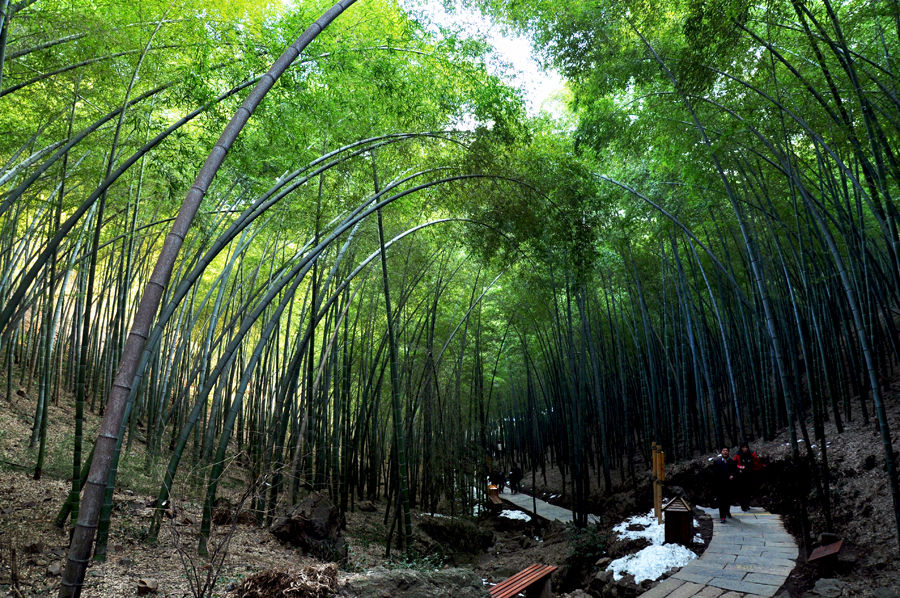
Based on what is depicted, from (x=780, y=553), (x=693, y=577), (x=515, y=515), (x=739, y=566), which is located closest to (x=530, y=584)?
(x=693, y=577)

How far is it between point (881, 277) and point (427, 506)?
296 inches

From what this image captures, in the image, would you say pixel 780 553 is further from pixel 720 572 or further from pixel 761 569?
pixel 720 572

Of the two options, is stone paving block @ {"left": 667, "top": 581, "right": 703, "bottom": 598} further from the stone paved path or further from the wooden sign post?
the wooden sign post

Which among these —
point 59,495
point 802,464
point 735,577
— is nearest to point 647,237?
point 802,464

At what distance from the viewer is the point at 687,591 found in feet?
11.3

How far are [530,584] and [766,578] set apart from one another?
1.67 m

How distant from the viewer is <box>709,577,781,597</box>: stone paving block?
3303 millimetres

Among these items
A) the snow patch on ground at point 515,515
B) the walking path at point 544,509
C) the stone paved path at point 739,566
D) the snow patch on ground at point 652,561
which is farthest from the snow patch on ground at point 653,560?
the snow patch on ground at point 515,515

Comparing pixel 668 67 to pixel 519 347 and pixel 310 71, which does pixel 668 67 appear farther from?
pixel 519 347

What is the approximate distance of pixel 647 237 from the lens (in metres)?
8.59

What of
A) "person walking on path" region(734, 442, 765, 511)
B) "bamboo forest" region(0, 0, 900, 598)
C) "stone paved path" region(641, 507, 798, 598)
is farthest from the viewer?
"person walking on path" region(734, 442, 765, 511)

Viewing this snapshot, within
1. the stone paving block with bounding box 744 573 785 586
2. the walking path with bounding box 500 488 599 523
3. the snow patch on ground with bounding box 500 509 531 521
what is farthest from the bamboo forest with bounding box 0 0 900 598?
the snow patch on ground with bounding box 500 509 531 521

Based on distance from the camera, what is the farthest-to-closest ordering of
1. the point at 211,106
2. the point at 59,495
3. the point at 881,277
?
the point at 881,277 < the point at 59,495 < the point at 211,106

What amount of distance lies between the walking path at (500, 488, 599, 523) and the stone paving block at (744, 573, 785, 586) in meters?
3.37
